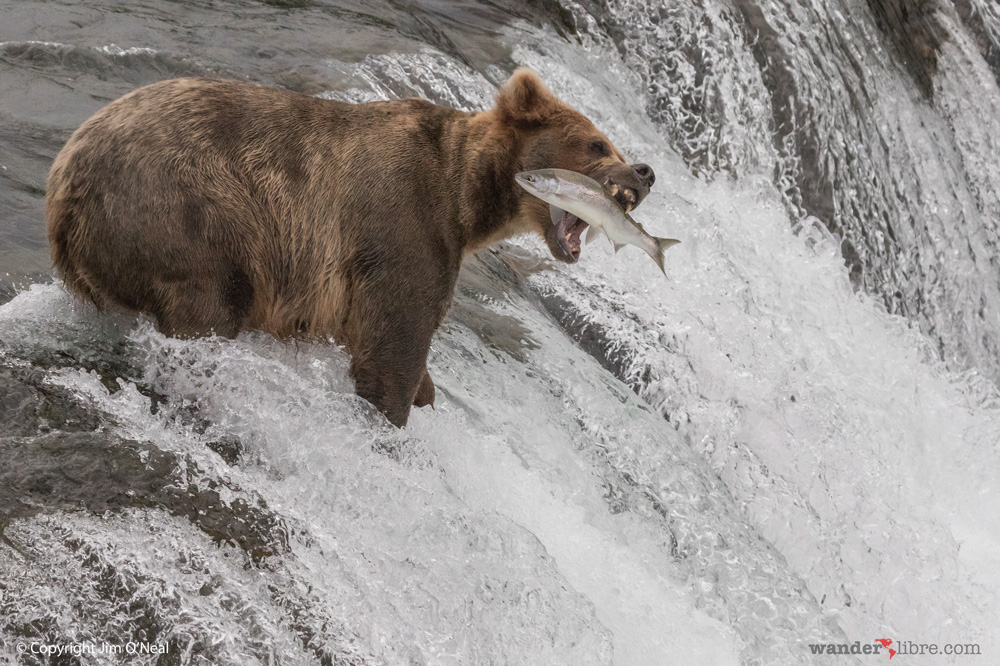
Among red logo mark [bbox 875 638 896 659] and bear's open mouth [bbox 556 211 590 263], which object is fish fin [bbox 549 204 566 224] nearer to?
bear's open mouth [bbox 556 211 590 263]

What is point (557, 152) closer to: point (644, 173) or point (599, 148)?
point (599, 148)

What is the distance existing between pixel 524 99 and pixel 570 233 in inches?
21.7

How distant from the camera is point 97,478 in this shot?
9.90 ft

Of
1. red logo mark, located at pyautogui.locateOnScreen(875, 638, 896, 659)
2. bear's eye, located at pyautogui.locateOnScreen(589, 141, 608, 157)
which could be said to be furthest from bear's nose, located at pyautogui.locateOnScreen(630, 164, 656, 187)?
red logo mark, located at pyautogui.locateOnScreen(875, 638, 896, 659)

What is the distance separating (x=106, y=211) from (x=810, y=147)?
6.08 m

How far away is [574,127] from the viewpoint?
4039 mm

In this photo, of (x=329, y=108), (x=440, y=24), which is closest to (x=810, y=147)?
(x=440, y=24)

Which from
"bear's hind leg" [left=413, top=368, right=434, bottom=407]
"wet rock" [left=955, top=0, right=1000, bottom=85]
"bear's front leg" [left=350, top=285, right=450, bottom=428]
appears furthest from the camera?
"wet rock" [left=955, top=0, right=1000, bottom=85]

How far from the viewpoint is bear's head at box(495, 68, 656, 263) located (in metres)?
3.94

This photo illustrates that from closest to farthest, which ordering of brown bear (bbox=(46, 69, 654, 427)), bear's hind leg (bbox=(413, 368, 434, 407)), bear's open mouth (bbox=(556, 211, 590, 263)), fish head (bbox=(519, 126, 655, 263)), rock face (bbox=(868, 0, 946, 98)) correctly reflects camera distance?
brown bear (bbox=(46, 69, 654, 427)), fish head (bbox=(519, 126, 655, 263)), bear's open mouth (bbox=(556, 211, 590, 263)), bear's hind leg (bbox=(413, 368, 434, 407)), rock face (bbox=(868, 0, 946, 98))

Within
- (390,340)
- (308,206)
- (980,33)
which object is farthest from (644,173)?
(980,33)

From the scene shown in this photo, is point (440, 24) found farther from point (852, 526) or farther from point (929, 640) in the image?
point (929, 640)

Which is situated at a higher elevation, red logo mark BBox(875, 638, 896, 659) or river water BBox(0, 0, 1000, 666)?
river water BBox(0, 0, 1000, 666)

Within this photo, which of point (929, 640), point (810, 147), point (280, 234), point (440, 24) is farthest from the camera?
point (810, 147)
